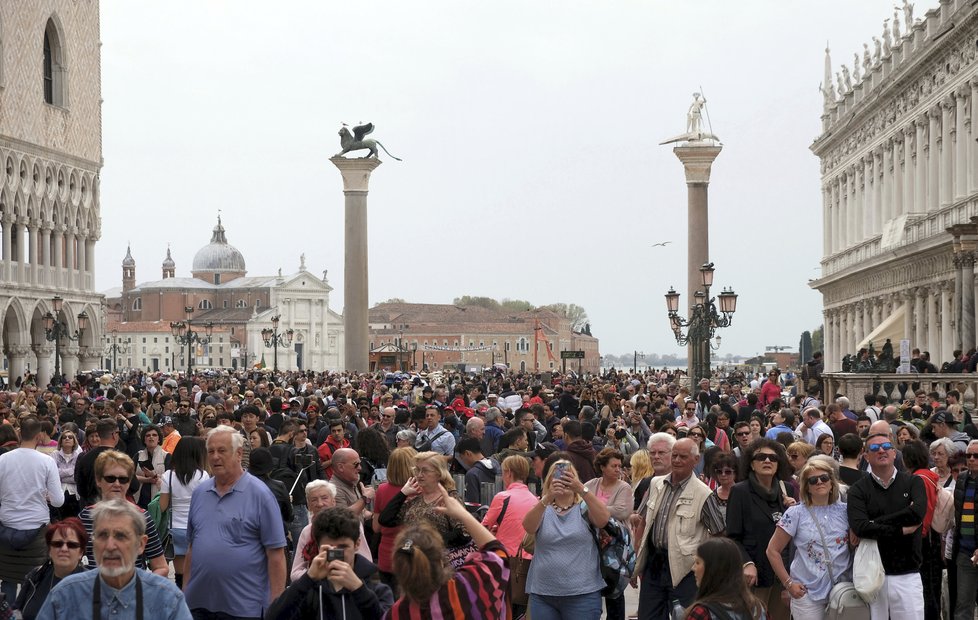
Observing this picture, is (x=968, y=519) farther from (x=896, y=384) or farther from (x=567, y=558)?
(x=896, y=384)

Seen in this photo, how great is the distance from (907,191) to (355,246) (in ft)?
55.7

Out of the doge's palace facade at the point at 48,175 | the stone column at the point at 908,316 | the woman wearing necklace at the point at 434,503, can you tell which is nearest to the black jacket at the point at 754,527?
the woman wearing necklace at the point at 434,503

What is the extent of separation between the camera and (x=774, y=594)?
9.05 m

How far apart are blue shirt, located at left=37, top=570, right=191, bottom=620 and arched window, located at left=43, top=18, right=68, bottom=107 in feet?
181

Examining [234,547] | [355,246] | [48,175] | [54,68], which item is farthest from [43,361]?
[234,547]

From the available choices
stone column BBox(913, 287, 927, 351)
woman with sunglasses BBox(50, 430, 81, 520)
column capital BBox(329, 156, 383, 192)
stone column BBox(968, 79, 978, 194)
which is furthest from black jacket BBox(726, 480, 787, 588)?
column capital BBox(329, 156, 383, 192)

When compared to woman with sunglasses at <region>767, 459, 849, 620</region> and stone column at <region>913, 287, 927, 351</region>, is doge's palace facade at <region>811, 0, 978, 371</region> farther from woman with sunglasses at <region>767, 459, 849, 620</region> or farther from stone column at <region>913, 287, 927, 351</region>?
woman with sunglasses at <region>767, 459, 849, 620</region>

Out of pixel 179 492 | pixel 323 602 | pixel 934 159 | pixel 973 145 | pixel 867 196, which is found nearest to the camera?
pixel 323 602

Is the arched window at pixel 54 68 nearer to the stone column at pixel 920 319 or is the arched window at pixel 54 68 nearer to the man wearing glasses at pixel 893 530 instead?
the stone column at pixel 920 319

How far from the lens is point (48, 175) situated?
58.1 meters

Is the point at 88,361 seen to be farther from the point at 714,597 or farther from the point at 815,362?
the point at 714,597

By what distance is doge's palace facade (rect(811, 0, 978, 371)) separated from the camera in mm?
39938

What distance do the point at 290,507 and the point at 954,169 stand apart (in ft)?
114

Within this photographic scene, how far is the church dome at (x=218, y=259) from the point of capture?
184 m
